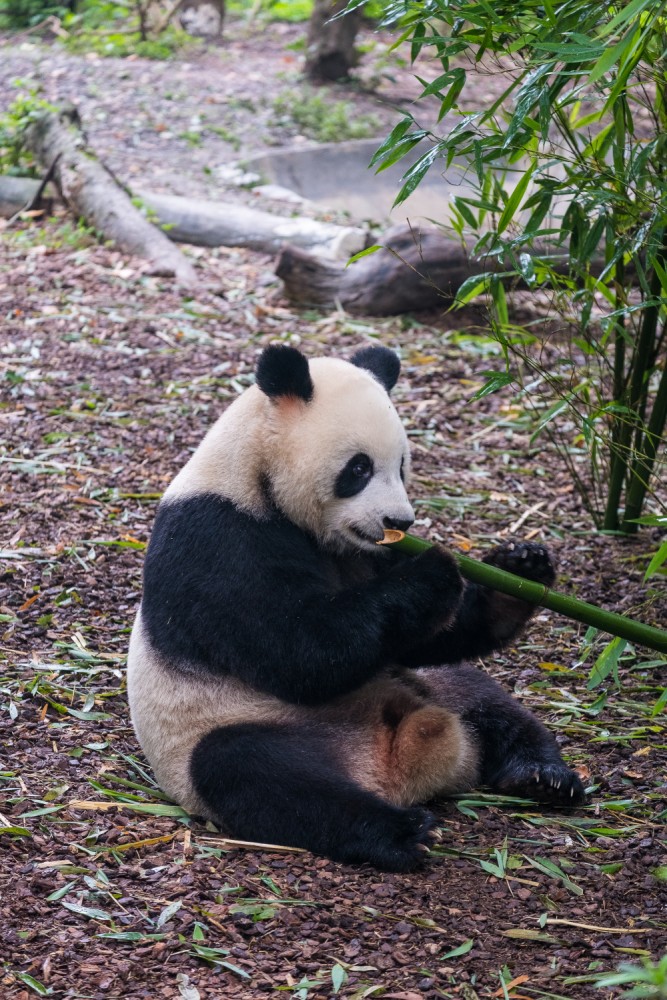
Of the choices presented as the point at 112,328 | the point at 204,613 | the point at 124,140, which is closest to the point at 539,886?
the point at 204,613

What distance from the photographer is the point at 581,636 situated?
4.45 meters

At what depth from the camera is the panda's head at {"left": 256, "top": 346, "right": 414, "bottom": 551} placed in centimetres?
329

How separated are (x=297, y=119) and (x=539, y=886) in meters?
11.2

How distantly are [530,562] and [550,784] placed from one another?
0.68 meters

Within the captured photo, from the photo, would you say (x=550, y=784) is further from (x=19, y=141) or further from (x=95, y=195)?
(x=19, y=141)

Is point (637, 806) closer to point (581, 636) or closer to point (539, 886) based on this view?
point (539, 886)

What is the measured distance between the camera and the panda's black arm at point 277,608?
124 inches

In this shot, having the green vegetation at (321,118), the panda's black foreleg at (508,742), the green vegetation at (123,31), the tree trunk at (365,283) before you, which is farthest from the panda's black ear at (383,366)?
the green vegetation at (123,31)

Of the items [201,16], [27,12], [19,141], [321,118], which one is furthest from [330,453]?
[27,12]

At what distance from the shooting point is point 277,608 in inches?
124

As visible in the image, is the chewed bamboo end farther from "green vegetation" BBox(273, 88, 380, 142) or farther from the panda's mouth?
"green vegetation" BBox(273, 88, 380, 142)

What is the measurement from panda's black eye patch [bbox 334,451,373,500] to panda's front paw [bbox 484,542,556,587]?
0.52 meters

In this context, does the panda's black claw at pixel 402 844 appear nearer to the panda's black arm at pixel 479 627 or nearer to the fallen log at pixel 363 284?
the panda's black arm at pixel 479 627

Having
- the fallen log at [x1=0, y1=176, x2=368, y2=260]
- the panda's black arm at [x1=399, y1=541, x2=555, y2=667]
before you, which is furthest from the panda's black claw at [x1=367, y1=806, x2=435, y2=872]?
the fallen log at [x1=0, y1=176, x2=368, y2=260]
